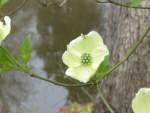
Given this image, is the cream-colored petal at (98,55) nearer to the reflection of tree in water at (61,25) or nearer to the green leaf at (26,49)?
the green leaf at (26,49)

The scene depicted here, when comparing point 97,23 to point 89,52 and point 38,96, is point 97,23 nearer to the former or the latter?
point 38,96

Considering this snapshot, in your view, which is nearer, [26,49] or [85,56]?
[85,56]

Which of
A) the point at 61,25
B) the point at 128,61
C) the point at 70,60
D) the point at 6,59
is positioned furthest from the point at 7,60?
the point at 61,25

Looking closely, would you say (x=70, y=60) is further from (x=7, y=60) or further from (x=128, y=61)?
(x=128, y=61)

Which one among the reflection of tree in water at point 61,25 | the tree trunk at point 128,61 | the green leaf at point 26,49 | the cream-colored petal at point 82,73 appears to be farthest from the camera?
the reflection of tree in water at point 61,25

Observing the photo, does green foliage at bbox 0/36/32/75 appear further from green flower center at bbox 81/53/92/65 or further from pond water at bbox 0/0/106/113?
pond water at bbox 0/0/106/113

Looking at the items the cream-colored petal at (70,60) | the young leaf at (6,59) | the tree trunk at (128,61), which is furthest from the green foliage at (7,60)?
the tree trunk at (128,61)
